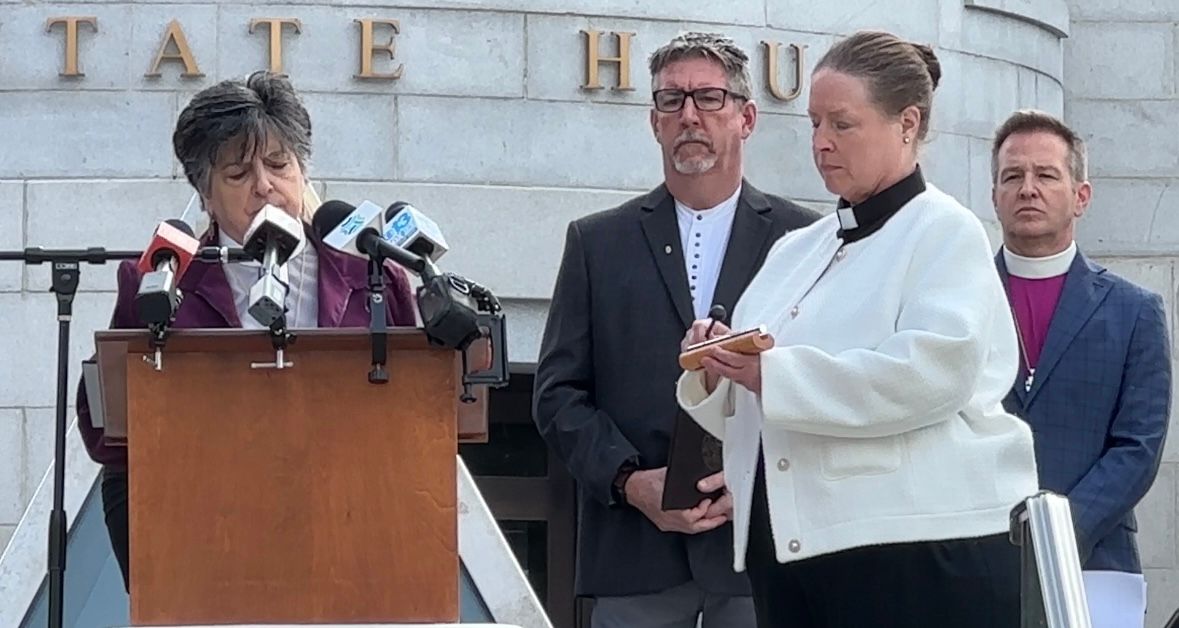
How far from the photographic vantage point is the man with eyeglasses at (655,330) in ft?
17.7

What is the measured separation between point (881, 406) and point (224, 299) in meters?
1.54

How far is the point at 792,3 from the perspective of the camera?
10047 millimetres

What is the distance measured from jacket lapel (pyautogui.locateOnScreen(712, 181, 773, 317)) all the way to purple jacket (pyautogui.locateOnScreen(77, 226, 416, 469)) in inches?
38.8

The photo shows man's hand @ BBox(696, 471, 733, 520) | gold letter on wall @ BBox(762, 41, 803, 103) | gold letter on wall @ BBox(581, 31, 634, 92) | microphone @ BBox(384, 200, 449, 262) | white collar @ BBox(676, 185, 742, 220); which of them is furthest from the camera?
gold letter on wall @ BBox(762, 41, 803, 103)

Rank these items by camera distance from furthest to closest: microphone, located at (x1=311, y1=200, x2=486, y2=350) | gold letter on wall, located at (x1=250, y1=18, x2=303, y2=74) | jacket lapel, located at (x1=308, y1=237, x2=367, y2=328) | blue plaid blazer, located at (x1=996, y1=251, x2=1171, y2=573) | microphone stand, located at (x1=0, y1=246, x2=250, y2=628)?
gold letter on wall, located at (x1=250, y1=18, x2=303, y2=74), blue plaid blazer, located at (x1=996, y1=251, x2=1171, y2=573), jacket lapel, located at (x1=308, y1=237, x2=367, y2=328), microphone stand, located at (x1=0, y1=246, x2=250, y2=628), microphone, located at (x1=311, y1=200, x2=486, y2=350)

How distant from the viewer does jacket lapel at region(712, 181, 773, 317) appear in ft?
18.5

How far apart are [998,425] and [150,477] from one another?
1627mm

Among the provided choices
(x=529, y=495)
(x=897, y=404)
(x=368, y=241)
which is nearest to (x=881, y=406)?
(x=897, y=404)

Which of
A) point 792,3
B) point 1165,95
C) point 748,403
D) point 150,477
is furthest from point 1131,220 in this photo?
point 150,477

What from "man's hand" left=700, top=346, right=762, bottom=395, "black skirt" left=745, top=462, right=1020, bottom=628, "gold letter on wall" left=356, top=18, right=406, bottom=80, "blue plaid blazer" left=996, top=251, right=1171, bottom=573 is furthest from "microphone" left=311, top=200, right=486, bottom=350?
"gold letter on wall" left=356, top=18, right=406, bottom=80

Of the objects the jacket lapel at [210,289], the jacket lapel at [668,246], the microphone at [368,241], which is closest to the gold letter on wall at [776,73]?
the jacket lapel at [668,246]

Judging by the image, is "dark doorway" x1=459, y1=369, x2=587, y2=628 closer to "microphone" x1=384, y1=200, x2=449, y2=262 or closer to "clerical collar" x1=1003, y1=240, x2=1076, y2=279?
"clerical collar" x1=1003, y1=240, x2=1076, y2=279

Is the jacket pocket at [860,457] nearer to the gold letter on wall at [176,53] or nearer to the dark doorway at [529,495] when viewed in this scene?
the gold letter on wall at [176,53]

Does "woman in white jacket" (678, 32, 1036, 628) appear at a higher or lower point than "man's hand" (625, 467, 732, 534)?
higher
